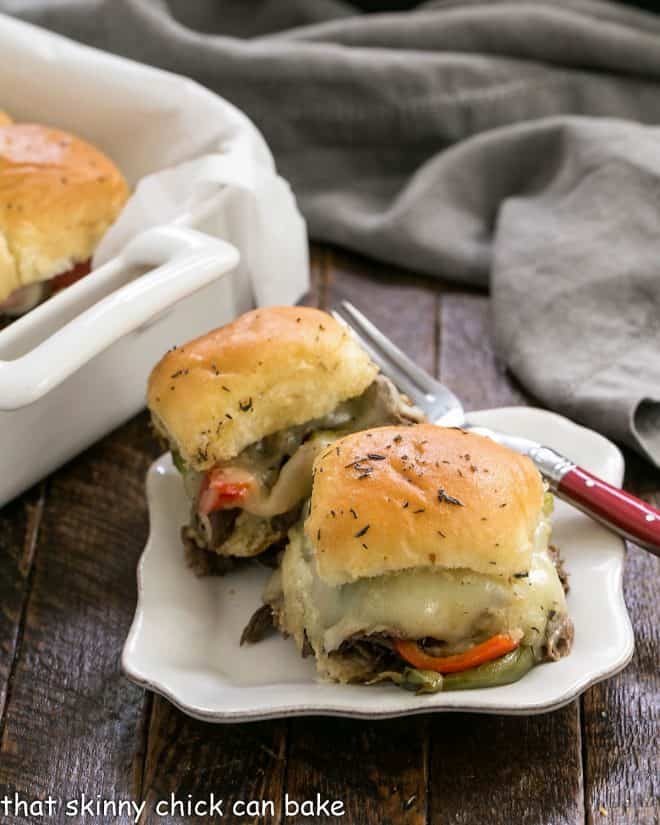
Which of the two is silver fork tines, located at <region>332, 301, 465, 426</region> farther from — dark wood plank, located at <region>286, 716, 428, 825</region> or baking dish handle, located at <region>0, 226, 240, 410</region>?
dark wood plank, located at <region>286, 716, 428, 825</region>

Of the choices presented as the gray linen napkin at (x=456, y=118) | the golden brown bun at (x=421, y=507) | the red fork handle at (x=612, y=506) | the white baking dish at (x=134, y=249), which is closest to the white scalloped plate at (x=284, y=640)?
the red fork handle at (x=612, y=506)

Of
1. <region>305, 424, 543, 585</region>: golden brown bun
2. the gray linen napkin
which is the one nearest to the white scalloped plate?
<region>305, 424, 543, 585</region>: golden brown bun

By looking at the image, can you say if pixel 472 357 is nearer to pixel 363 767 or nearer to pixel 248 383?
pixel 248 383

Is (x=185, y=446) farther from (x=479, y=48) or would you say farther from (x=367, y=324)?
(x=479, y=48)

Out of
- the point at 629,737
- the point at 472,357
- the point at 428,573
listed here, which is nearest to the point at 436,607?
the point at 428,573

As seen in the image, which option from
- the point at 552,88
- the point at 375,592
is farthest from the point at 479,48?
the point at 375,592

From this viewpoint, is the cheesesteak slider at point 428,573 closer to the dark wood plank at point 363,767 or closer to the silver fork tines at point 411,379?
the dark wood plank at point 363,767
